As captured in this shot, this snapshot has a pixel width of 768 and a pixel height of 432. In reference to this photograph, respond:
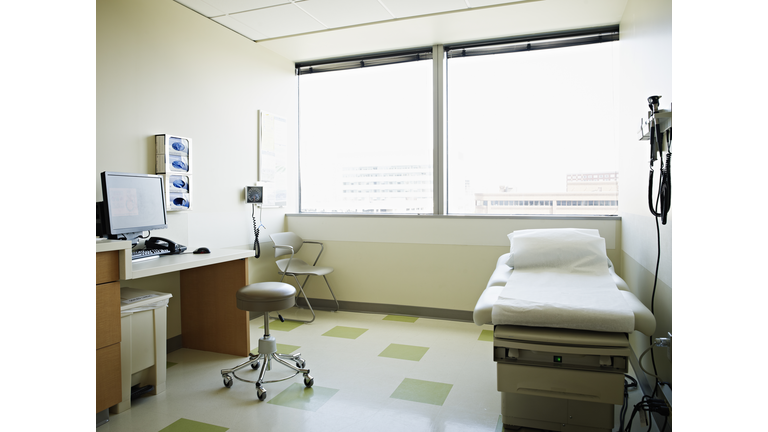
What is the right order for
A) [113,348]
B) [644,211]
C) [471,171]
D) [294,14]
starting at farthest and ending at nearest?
1. [471,171]
2. [294,14]
3. [644,211]
4. [113,348]

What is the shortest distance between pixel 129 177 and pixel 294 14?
1926mm

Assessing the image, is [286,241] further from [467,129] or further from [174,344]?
[467,129]

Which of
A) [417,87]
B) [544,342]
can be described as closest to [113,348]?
[544,342]

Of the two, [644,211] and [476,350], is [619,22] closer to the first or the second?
[644,211]

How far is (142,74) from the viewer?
3.24m

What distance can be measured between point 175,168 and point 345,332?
1985 millimetres

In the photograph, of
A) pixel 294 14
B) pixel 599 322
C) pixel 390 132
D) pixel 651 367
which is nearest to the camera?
pixel 599 322

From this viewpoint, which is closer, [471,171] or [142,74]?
[142,74]

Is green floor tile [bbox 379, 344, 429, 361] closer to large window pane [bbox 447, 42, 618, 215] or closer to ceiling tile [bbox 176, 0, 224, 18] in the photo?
large window pane [bbox 447, 42, 618, 215]

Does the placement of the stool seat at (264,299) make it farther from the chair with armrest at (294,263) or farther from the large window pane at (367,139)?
the large window pane at (367,139)

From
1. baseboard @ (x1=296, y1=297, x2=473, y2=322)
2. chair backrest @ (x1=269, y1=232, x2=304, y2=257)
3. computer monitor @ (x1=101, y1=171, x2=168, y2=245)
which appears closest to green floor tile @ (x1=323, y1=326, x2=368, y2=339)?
baseboard @ (x1=296, y1=297, x2=473, y2=322)

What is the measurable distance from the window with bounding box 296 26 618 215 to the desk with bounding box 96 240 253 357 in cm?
185

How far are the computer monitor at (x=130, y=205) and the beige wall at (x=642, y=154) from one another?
2923 millimetres

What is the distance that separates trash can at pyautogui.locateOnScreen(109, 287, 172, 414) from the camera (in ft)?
8.20
